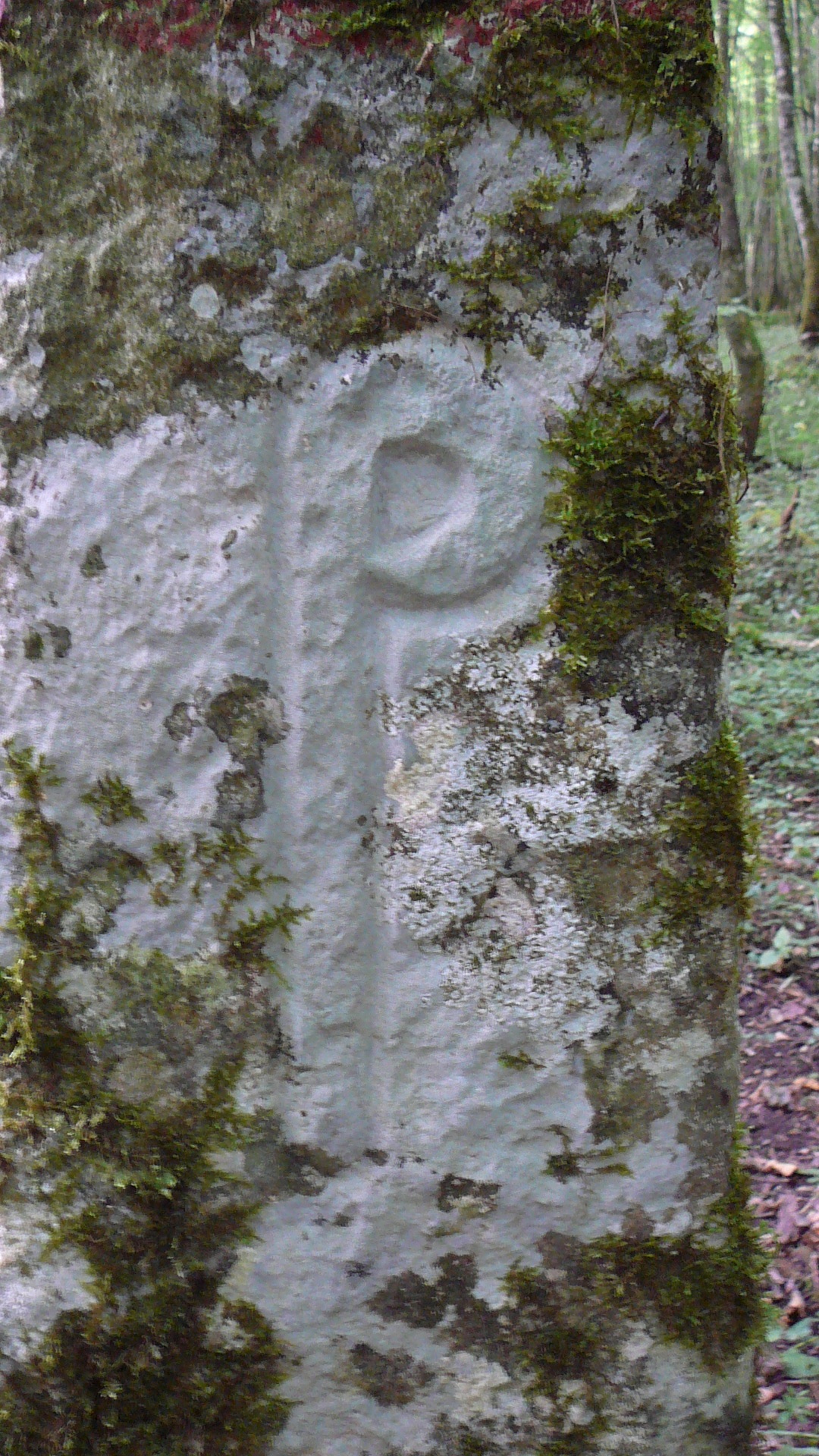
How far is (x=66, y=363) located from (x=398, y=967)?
0.80 meters

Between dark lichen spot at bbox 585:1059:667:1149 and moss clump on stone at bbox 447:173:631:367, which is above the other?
moss clump on stone at bbox 447:173:631:367

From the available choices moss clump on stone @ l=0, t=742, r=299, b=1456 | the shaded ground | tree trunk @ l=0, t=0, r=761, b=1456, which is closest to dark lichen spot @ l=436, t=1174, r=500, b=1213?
tree trunk @ l=0, t=0, r=761, b=1456

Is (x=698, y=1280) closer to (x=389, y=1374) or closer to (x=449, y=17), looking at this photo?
(x=389, y=1374)

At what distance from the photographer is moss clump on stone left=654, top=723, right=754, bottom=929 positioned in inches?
49.8

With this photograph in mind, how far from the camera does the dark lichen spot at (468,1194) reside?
4.34 feet

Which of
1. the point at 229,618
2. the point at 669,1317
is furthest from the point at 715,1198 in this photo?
the point at 229,618

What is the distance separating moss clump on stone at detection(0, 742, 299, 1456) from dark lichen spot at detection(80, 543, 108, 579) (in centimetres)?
26

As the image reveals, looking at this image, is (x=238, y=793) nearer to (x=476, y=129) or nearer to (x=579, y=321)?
(x=579, y=321)

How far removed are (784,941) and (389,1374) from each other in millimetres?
1742

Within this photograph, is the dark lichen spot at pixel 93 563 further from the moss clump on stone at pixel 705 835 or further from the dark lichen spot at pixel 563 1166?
the dark lichen spot at pixel 563 1166

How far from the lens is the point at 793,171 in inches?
296

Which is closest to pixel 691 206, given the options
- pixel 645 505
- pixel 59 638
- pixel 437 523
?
pixel 645 505

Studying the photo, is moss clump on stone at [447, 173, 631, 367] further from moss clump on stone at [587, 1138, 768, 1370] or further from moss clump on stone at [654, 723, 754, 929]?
moss clump on stone at [587, 1138, 768, 1370]

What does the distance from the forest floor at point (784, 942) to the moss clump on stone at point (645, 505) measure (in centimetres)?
86
